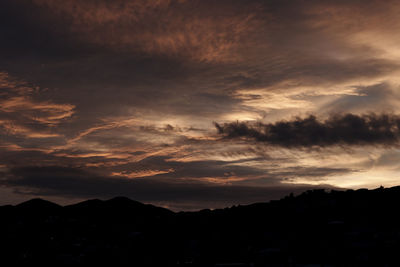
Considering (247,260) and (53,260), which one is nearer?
(247,260)

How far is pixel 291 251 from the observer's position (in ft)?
329

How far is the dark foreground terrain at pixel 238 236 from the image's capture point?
94562mm

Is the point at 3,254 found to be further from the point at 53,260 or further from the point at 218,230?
the point at 218,230

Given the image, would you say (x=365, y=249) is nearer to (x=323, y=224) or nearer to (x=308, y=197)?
(x=323, y=224)

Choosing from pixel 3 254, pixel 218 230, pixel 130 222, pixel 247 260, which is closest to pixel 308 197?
pixel 218 230

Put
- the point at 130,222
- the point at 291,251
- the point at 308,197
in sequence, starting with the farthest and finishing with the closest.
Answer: the point at 130,222, the point at 308,197, the point at 291,251

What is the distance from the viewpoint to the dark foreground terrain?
94562 mm

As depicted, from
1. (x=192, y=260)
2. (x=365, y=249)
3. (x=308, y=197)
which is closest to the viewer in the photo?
A: (x=365, y=249)

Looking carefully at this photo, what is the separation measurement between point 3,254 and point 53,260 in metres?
21.3

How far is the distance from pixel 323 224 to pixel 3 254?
9301 cm

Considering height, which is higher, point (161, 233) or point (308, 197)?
point (308, 197)

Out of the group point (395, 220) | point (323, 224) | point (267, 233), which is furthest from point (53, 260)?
point (395, 220)

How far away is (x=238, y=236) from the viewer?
13362 centimetres

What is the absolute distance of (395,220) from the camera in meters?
108
